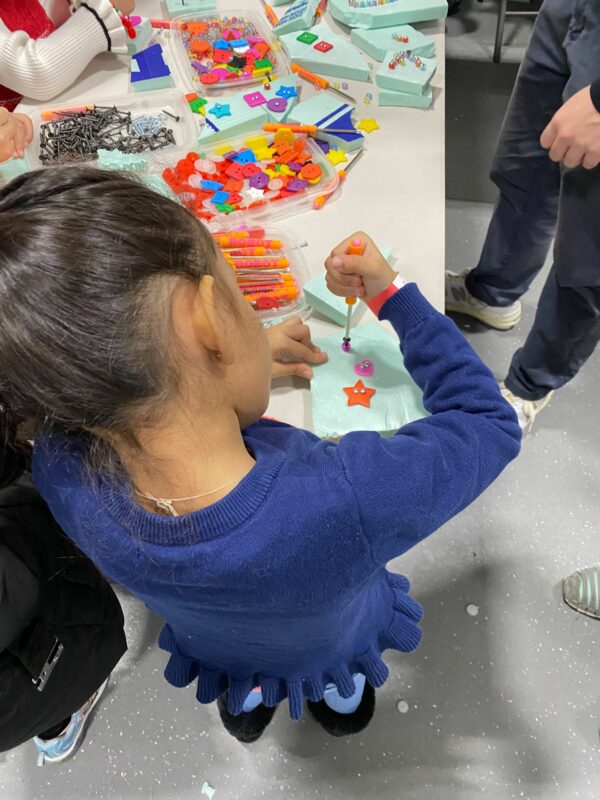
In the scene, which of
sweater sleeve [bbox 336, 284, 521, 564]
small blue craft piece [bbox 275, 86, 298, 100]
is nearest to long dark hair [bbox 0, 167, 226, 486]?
sweater sleeve [bbox 336, 284, 521, 564]

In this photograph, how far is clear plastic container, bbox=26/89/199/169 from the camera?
1.11m

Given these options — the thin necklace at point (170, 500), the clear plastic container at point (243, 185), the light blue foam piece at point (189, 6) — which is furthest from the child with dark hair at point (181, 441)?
the light blue foam piece at point (189, 6)

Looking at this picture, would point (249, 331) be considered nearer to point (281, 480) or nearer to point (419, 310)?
point (281, 480)

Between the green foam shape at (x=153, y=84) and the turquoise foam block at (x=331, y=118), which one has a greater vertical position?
the green foam shape at (x=153, y=84)

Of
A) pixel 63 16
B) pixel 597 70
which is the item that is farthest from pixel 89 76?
pixel 597 70

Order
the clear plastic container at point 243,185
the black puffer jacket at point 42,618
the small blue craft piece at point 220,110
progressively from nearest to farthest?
the black puffer jacket at point 42,618 < the clear plastic container at point 243,185 < the small blue craft piece at point 220,110

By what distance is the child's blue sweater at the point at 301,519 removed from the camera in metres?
0.48

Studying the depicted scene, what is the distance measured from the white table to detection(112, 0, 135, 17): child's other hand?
0.26 metres

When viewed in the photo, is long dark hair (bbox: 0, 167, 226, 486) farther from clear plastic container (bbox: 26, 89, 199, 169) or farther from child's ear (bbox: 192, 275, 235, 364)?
clear plastic container (bbox: 26, 89, 199, 169)

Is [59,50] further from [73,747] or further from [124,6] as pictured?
[73,747]

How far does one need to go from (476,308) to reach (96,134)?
0.97m

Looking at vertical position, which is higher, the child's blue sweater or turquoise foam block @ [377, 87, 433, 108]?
turquoise foam block @ [377, 87, 433, 108]

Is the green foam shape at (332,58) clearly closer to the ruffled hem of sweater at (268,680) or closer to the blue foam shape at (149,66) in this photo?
the blue foam shape at (149,66)

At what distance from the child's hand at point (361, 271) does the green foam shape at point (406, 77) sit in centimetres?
54
